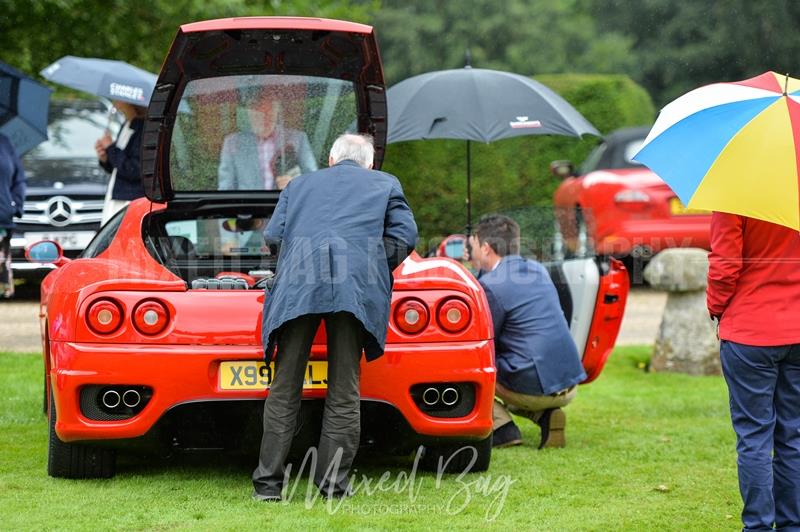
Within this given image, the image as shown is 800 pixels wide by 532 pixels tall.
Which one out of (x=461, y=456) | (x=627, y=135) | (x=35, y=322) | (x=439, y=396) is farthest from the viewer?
(x=627, y=135)

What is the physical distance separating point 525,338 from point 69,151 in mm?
8328

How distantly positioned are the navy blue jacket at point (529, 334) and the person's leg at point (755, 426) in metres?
2.07

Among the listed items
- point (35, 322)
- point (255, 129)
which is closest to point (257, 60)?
point (255, 129)

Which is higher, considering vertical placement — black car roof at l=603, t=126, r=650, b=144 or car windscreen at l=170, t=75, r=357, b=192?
black car roof at l=603, t=126, r=650, b=144

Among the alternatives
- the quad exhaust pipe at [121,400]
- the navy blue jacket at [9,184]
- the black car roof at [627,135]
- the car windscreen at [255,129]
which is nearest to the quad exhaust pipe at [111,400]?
the quad exhaust pipe at [121,400]

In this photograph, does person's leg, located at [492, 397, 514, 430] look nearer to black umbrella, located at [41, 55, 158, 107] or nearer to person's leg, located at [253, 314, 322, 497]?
person's leg, located at [253, 314, 322, 497]

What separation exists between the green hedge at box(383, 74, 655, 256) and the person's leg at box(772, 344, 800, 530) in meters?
11.2

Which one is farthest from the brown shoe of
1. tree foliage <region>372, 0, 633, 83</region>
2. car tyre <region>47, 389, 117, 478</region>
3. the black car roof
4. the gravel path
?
tree foliage <region>372, 0, 633, 83</region>

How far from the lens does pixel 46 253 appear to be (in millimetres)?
6566

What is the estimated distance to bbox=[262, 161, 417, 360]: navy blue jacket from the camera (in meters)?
5.04

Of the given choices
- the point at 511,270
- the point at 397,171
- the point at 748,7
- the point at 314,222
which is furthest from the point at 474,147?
the point at 748,7

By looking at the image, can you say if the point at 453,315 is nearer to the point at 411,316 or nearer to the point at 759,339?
the point at 411,316

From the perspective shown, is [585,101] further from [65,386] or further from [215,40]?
[65,386]

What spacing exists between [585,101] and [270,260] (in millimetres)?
11842
